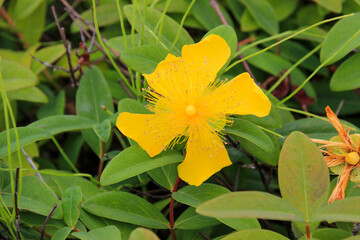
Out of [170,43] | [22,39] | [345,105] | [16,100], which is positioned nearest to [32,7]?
[22,39]

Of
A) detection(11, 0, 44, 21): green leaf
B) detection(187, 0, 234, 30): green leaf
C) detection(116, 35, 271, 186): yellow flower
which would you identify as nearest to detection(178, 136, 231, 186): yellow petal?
detection(116, 35, 271, 186): yellow flower

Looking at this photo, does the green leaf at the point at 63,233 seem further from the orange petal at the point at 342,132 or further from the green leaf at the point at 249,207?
the orange petal at the point at 342,132

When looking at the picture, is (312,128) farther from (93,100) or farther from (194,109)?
(93,100)

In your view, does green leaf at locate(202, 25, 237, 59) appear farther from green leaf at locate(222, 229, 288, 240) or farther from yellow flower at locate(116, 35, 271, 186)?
green leaf at locate(222, 229, 288, 240)

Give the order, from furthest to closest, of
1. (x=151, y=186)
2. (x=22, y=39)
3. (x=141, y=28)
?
(x=22, y=39) < (x=151, y=186) < (x=141, y=28)

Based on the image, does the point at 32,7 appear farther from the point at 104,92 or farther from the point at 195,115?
the point at 195,115

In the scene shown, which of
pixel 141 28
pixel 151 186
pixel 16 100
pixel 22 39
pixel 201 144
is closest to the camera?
pixel 201 144

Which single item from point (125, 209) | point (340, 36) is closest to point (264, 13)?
point (340, 36)

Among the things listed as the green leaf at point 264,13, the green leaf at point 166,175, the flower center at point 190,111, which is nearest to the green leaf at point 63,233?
the green leaf at point 166,175
